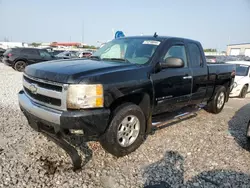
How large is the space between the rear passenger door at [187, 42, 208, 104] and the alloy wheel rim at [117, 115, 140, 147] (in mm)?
1816

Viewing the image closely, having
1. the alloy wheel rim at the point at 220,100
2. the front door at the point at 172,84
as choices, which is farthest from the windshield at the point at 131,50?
the alloy wheel rim at the point at 220,100

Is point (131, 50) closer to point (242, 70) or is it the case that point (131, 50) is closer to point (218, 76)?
point (218, 76)

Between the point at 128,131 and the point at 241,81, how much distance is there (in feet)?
24.4

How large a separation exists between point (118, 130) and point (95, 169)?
64 cm

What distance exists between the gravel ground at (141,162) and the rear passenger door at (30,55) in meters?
11.6

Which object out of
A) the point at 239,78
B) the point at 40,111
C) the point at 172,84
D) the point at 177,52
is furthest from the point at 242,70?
the point at 40,111

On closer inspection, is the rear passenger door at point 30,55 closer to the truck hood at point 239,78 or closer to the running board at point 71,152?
the truck hood at point 239,78

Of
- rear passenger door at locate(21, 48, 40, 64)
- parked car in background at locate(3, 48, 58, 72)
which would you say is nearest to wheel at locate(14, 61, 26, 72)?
parked car in background at locate(3, 48, 58, 72)

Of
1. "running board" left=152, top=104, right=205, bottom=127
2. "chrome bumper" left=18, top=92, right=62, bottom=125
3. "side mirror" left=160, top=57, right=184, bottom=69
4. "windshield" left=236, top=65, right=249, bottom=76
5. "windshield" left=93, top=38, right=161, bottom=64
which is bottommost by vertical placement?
"running board" left=152, top=104, right=205, bottom=127

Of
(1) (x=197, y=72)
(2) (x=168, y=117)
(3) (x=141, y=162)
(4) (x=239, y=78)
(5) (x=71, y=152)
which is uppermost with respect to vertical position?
(1) (x=197, y=72)

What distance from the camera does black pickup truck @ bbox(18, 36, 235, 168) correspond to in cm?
288

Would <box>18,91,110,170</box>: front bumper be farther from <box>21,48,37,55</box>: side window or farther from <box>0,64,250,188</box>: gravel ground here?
<box>21,48,37,55</box>: side window

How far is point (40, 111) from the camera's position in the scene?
308 centimetres

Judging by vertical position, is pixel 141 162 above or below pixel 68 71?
below
